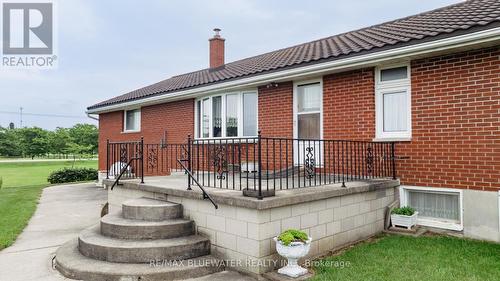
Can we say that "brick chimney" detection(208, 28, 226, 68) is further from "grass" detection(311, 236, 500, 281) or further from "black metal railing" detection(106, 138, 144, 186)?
"grass" detection(311, 236, 500, 281)

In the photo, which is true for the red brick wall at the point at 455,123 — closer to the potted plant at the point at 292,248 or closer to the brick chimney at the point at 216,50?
the potted plant at the point at 292,248

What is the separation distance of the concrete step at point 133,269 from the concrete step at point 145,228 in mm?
458

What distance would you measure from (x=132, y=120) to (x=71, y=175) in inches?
322

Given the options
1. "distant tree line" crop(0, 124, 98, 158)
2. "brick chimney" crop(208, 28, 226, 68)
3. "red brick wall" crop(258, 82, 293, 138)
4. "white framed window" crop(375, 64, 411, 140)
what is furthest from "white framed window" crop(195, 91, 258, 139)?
"distant tree line" crop(0, 124, 98, 158)

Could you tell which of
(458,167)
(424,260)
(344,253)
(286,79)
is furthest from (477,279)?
(286,79)

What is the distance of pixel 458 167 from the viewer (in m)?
5.64

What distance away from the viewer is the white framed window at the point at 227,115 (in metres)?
9.11

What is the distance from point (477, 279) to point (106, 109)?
13336 millimetres

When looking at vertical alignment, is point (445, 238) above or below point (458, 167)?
below

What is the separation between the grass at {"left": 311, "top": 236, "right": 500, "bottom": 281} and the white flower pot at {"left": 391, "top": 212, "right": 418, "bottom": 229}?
474 mm

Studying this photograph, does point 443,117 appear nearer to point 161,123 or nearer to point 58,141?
point 161,123

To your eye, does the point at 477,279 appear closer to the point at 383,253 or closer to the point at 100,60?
the point at 383,253

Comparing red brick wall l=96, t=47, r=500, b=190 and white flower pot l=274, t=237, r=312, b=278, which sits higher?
red brick wall l=96, t=47, r=500, b=190

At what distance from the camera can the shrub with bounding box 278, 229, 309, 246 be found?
154 inches
